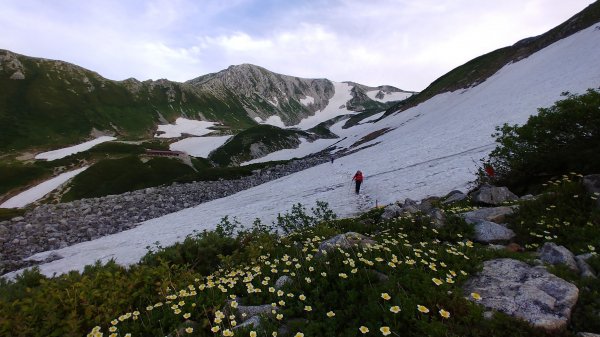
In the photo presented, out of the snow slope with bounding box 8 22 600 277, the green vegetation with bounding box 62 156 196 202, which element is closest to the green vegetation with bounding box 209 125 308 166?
the green vegetation with bounding box 62 156 196 202

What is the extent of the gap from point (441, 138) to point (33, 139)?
119 meters

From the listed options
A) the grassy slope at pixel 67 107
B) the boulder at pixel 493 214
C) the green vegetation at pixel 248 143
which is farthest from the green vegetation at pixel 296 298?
the grassy slope at pixel 67 107

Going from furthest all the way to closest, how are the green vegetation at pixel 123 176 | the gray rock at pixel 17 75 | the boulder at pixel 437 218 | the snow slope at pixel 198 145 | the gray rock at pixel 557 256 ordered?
the gray rock at pixel 17 75
the snow slope at pixel 198 145
the green vegetation at pixel 123 176
the boulder at pixel 437 218
the gray rock at pixel 557 256

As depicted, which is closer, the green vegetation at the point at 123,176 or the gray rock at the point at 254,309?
the gray rock at the point at 254,309

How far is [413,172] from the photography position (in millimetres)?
27922

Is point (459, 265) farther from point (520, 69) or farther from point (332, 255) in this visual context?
point (520, 69)

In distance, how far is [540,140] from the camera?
14.6m

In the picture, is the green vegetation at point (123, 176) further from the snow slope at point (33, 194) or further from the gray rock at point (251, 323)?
the gray rock at point (251, 323)

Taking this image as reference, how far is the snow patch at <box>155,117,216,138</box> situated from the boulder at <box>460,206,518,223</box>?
13318 centimetres

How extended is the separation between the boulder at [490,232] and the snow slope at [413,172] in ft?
38.8

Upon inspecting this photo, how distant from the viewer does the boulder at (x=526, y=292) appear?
4.93 meters

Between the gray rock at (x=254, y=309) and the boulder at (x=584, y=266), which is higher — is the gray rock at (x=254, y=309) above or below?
above

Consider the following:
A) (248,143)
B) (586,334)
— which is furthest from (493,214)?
(248,143)

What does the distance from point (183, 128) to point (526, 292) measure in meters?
156
